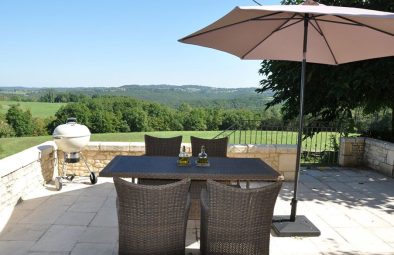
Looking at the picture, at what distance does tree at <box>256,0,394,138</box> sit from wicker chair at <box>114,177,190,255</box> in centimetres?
728

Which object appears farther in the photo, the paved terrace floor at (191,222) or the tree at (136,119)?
the tree at (136,119)

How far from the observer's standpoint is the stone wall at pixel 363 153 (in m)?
7.24

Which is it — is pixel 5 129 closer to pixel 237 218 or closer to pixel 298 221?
pixel 298 221

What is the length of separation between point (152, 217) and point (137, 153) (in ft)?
12.1

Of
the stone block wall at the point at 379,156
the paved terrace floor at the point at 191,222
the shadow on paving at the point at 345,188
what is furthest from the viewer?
the stone block wall at the point at 379,156

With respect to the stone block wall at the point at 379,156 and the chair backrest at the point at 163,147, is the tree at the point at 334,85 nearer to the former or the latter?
the stone block wall at the point at 379,156

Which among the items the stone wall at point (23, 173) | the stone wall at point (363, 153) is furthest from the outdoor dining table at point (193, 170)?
the stone wall at point (363, 153)

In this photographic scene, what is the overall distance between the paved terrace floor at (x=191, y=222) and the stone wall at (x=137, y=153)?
34 centimetres

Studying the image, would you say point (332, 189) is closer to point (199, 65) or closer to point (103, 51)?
point (199, 65)

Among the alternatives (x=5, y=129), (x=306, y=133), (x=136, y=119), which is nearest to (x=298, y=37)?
(x=306, y=133)

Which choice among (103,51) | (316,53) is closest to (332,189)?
(316,53)

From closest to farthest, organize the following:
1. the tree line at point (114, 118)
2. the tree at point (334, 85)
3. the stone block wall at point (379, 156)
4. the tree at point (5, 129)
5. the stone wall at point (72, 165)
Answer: the stone wall at point (72, 165) → the stone block wall at point (379, 156) → the tree at point (334, 85) → the tree line at point (114, 118) → the tree at point (5, 129)

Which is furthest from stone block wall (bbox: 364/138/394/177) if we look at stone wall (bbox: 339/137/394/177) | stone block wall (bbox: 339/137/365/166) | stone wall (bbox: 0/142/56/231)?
stone wall (bbox: 0/142/56/231)

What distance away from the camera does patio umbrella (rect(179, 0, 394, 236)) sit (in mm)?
3588
